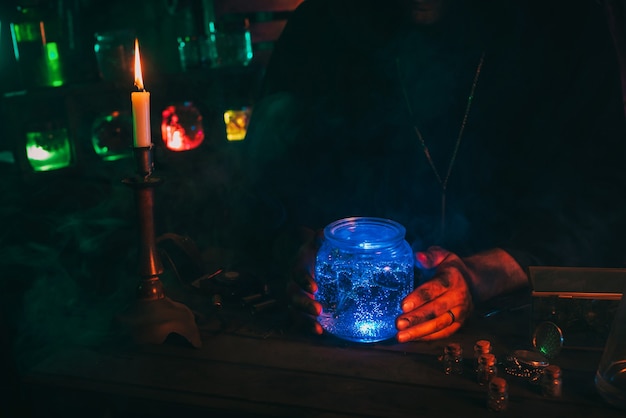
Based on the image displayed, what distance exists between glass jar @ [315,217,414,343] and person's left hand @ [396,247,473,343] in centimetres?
4

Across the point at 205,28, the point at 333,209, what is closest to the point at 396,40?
the point at 333,209

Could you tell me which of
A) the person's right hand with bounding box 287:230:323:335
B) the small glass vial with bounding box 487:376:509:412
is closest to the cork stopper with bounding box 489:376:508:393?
the small glass vial with bounding box 487:376:509:412

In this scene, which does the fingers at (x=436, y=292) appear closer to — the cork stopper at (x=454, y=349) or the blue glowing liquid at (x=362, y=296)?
the blue glowing liquid at (x=362, y=296)

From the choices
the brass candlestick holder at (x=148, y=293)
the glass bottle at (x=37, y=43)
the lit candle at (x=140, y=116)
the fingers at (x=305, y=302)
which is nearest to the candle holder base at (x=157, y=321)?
the brass candlestick holder at (x=148, y=293)

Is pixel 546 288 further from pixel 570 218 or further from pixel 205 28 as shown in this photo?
pixel 205 28

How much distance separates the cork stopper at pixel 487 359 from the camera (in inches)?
60.8

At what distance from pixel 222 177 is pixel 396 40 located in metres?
1.26

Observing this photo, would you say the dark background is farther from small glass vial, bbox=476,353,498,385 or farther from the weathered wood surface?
small glass vial, bbox=476,353,498,385

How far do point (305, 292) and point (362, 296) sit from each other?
9.3 inches

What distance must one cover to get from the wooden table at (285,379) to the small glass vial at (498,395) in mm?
19

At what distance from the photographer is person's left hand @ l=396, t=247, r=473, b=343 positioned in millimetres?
1735

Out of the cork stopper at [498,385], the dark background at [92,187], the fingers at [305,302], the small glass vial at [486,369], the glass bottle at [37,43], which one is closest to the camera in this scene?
the cork stopper at [498,385]

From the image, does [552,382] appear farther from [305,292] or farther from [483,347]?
[305,292]

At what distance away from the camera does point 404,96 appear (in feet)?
9.16
